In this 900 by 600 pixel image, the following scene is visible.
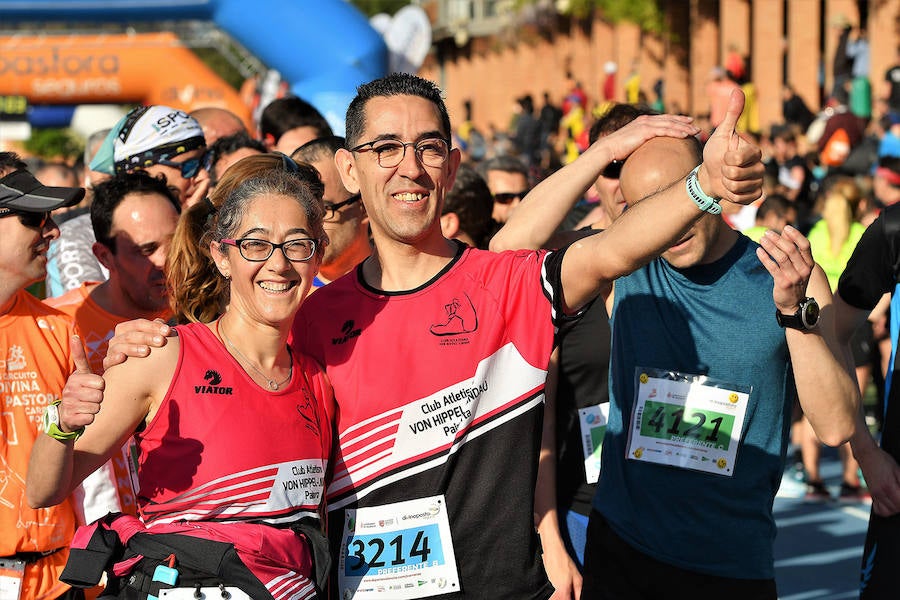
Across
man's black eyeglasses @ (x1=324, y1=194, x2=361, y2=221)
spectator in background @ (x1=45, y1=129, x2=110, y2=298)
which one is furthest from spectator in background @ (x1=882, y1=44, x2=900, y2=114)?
man's black eyeglasses @ (x1=324, y1=194, x2=361, y2=221)

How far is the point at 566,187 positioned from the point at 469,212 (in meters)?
1.72

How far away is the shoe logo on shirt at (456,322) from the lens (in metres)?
3.05

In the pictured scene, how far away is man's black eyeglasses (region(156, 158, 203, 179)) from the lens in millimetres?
5113

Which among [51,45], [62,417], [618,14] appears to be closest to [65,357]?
[62,417]

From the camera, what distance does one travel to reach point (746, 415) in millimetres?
3523

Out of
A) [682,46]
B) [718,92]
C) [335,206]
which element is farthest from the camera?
[682,46]

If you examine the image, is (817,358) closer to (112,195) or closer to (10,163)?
(112,195)

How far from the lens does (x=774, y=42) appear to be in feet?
73.8

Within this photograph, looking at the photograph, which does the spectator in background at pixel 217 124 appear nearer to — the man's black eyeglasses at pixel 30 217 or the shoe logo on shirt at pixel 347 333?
the man's black eyeglasses at pixel 30 217

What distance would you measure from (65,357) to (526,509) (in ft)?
5.23

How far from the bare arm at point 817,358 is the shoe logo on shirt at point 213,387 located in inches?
52.8

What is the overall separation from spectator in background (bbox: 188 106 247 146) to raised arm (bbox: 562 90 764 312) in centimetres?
376

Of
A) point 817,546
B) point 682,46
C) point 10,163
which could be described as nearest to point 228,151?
point 10,163

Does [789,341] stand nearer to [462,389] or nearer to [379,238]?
[462,389]
